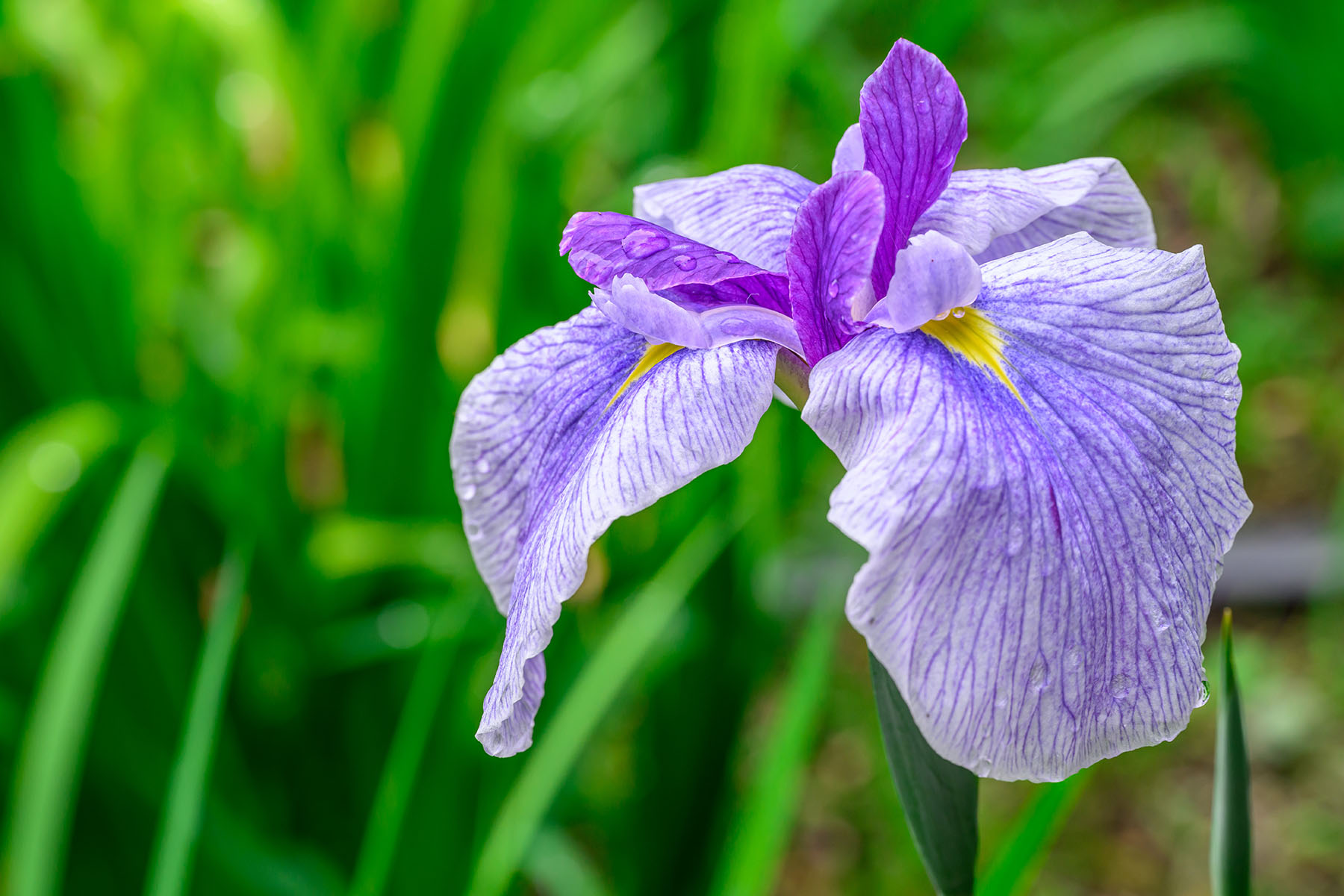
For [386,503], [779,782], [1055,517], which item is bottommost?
[779,782]

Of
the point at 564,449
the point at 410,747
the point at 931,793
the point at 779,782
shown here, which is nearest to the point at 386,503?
the point at 410,747

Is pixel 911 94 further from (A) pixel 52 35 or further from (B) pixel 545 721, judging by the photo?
(A) pixel 52 35

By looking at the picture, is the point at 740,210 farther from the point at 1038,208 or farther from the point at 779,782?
the point at 779,782

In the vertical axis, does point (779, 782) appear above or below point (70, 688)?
below

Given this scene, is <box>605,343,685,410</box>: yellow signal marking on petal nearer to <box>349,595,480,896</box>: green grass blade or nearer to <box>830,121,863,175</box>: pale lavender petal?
<box>830,121,863,175</box>: pale lavender petal

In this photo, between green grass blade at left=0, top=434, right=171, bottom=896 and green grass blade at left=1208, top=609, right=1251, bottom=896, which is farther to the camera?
green grass blade at left=0, top=434, right=171, bottom=896

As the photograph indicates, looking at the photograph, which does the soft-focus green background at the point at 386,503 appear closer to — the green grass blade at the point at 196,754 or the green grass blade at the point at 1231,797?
the green grass blade at the point at 196,754

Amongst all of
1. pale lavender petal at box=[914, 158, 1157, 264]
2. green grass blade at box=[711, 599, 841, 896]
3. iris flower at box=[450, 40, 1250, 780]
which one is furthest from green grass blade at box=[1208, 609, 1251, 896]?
green grass blade at box=[711, 599, 841, 896]
